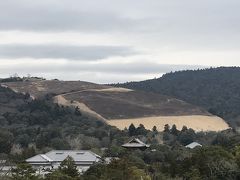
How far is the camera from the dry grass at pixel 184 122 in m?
172

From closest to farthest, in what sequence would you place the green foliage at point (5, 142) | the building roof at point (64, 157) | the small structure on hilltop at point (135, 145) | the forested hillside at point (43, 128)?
1. the building roof at point (64, 157)
2. the small structure on hilltop at point (135, 145)
3. the green foliage at point (5, 142)
4. the forested hillside at point (43, 128)

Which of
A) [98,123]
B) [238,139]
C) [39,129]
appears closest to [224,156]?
[238,139]

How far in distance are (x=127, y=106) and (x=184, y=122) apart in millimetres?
14648

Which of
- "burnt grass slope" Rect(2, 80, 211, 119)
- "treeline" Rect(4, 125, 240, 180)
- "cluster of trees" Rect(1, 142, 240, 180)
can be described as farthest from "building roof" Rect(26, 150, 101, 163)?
"burnt grass slope" Rect(2, 80, 211, 119)

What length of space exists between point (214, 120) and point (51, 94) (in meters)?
39.7

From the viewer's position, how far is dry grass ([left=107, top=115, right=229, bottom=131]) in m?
172

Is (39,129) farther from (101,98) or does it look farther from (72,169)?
(72,169)

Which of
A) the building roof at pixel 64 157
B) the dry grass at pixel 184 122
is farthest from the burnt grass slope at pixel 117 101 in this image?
the building roof at pixel 64 157

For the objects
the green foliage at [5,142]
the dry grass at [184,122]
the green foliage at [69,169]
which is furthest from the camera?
the dry grass at [184,122]

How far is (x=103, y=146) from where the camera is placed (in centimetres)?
12231

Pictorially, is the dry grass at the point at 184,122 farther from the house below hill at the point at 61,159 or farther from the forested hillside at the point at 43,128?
the house below hill at the point at 61,159

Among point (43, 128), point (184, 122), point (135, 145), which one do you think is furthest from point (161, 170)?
point (184, 122)

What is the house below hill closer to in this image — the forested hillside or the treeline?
the forested hillside

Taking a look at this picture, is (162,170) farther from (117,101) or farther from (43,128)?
(117,101)
